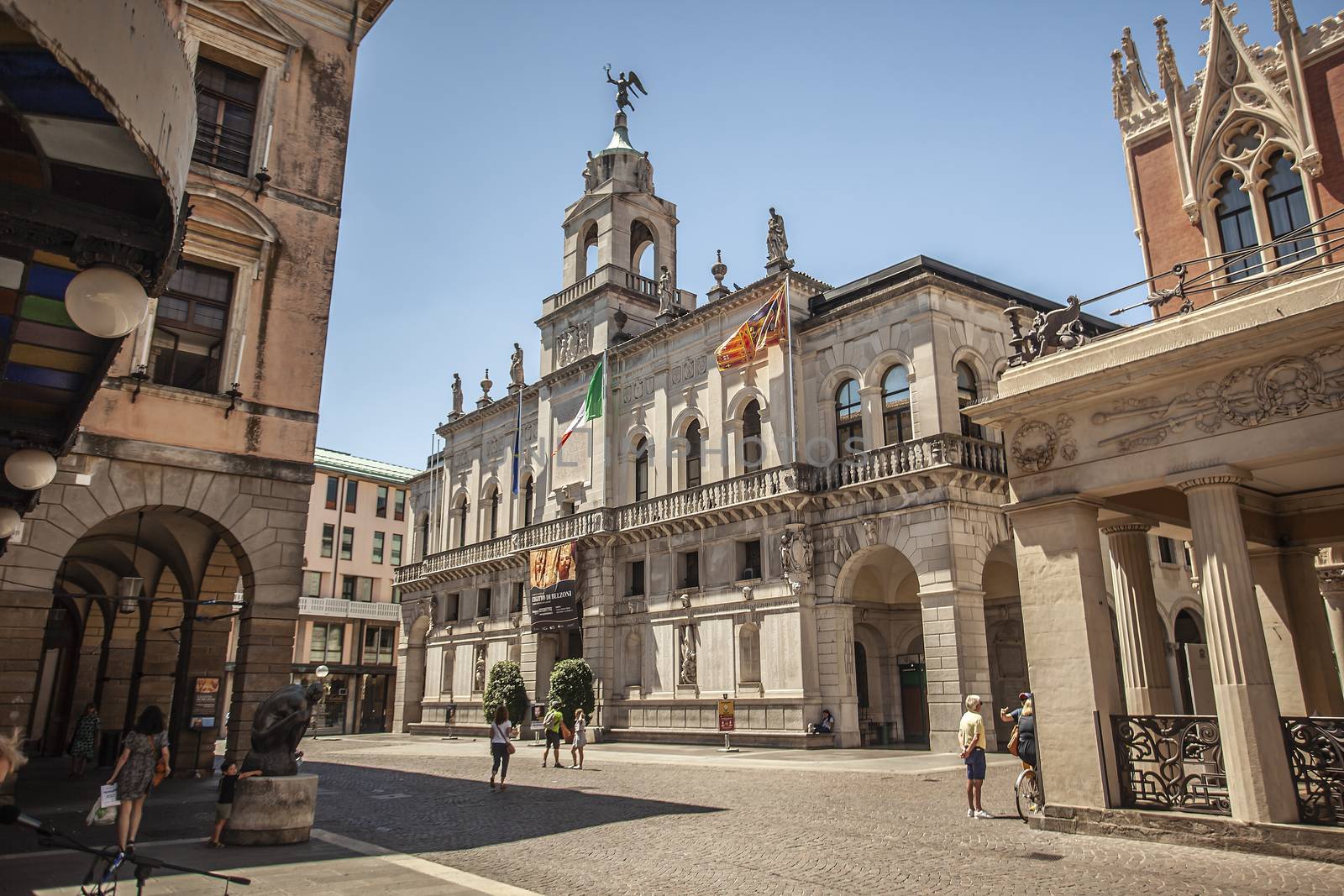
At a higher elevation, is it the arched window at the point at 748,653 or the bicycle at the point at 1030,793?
the arched window at the point at 748,653

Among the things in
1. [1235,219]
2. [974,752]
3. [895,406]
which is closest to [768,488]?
[895,406]

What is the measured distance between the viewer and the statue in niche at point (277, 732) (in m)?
11.7

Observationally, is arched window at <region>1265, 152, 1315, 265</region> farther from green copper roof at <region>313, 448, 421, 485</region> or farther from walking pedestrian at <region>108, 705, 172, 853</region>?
green copper roof at <region>313, 448, 421, 485</region>

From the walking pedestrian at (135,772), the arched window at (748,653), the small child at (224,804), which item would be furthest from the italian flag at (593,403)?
the walking pedestrian at (135,772)

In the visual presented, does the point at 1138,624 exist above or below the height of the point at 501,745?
above

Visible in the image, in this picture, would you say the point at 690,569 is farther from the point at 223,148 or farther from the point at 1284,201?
the point at 223,148

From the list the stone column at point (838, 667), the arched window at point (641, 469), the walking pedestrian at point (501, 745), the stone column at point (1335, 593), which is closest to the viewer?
the stone column at point (1335, 593)

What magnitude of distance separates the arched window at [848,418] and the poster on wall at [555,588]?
13444 mm

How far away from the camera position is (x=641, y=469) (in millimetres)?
39312

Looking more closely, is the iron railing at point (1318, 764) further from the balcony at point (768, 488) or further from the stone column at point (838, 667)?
the stone column at point (838, 667)

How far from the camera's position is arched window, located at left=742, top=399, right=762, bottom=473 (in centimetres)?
3388

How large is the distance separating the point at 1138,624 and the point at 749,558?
19.8 metres

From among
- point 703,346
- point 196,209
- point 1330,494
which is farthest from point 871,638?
point 196,209

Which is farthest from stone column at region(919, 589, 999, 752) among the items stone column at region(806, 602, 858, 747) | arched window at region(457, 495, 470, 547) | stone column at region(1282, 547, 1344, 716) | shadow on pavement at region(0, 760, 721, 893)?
arched window at region(457, 495, 470, 547)
